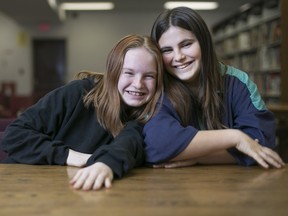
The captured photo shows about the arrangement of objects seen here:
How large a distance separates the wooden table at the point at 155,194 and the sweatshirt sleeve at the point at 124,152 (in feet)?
0.12

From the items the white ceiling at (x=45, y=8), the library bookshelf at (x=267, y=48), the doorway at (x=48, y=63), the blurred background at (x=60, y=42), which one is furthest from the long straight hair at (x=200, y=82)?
the doorway at (x=48, y=63)

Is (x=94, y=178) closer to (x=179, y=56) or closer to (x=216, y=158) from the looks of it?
(x=216, y=158)

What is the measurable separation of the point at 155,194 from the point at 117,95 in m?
0.61

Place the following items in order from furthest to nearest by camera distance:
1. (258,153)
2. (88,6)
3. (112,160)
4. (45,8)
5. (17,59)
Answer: (17,59) < (88,6) < (45,8) < (258,153) < (112,160)

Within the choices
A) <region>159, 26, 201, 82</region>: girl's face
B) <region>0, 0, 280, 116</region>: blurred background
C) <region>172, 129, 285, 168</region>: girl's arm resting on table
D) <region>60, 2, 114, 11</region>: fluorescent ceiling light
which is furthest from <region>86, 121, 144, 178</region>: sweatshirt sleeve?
<region>0, 0, 280, 116</region>: blurred background

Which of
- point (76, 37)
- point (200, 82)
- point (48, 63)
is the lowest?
point (200, 82)

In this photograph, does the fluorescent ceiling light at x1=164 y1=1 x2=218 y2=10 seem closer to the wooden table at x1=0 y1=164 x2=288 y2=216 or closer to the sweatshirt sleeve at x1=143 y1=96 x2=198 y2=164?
the sweatshirt sleeve at x1=143 y1=96 x2=198 y2=164

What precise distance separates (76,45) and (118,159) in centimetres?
935

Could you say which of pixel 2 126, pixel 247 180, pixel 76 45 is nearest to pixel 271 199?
pixel 247 180

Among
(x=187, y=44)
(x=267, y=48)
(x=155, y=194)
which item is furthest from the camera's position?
(x=267, y=48)

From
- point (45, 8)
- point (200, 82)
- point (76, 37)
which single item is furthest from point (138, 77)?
point (76, 37)

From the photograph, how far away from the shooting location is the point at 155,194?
3.15ft

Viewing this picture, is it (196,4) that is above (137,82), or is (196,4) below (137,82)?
above

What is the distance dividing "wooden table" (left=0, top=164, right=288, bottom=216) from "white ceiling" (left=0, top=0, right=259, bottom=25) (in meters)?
6.67
